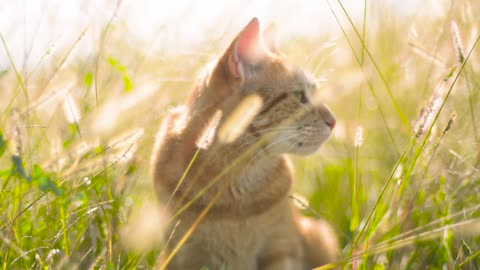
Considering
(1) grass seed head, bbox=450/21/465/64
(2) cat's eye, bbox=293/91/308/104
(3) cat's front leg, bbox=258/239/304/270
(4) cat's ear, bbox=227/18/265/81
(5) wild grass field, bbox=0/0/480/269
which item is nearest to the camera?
(5) wild grass field, bbox=0/0/480/269

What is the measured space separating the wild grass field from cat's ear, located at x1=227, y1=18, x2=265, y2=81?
17cm

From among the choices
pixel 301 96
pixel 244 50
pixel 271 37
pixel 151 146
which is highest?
pixel 244 50

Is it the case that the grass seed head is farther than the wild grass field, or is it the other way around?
the grass seed head

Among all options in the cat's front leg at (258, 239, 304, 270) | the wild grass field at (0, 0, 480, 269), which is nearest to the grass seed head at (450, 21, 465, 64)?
the wild grass field at (0, 0, 480, 269)

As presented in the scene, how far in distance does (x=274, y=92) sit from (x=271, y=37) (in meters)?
0.38

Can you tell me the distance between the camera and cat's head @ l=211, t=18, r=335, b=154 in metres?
1.96

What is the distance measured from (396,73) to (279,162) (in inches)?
55.0

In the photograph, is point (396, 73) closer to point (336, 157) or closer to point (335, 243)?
point (336, 157)

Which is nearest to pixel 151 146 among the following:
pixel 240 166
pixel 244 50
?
pixel 240 166

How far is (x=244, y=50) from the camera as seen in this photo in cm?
200

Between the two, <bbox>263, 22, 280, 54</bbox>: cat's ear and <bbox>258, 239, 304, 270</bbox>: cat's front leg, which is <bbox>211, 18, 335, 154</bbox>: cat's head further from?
<bbox>258, 239, 304, 270</bbox>: cat's front leg

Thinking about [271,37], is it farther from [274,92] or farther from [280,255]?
[280,255]

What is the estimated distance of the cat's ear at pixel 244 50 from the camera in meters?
1.88

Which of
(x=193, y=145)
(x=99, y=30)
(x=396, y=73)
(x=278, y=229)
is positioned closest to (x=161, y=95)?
(x=193, y=145)
